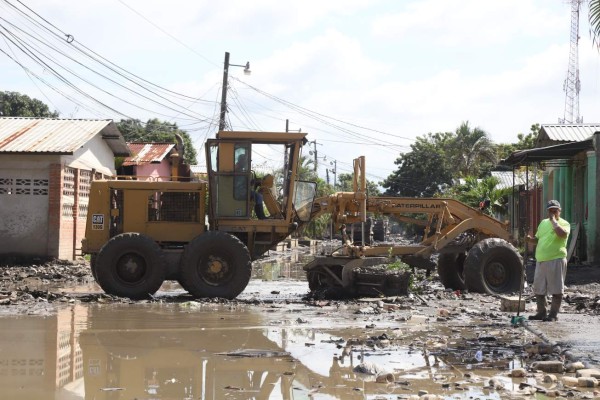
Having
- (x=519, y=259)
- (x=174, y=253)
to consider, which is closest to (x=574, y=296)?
(x=519, y=259)

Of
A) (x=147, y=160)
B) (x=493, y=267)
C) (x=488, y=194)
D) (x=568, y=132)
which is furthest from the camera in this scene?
(x=488, y=194)

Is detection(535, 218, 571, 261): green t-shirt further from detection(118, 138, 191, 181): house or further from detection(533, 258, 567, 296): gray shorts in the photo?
detection(118, 138, 191, 181): house

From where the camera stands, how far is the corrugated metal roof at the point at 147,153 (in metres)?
32.8

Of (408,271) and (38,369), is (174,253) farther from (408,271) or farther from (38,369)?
(38,369)

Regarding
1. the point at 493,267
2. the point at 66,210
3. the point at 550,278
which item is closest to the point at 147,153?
the point at 66,210

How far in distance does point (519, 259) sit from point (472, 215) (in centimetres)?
127

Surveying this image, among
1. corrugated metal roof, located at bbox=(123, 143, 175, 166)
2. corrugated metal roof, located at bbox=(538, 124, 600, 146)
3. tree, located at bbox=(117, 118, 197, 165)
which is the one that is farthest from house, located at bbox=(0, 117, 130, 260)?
tree, located at bbox=(117, 118, 197, 165)

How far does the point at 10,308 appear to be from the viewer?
42.7 ft

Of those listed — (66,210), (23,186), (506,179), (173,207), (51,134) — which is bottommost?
(173,207)

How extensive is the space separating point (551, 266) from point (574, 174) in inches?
553

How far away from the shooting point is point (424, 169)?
71.8m

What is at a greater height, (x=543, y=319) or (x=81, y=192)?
(x=81, y=192)

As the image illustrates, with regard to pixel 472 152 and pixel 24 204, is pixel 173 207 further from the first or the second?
pixel 472 152

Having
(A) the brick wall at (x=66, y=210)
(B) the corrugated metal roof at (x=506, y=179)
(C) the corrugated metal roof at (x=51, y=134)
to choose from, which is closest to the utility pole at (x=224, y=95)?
(C) the corrugated metal roof at (x=51, y=134)
